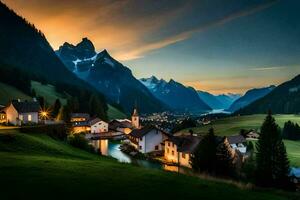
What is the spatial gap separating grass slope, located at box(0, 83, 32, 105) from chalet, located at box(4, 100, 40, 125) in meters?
78.0

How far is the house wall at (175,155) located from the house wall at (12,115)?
41792 millimetres

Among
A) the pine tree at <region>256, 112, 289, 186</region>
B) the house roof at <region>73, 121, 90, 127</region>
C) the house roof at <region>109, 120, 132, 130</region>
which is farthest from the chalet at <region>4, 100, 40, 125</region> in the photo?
the house roof at <region>109, 120, 132, 130</region>

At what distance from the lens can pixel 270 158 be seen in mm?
65688

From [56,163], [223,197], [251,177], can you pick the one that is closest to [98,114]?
[251,177]

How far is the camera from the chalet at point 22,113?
3794 inches

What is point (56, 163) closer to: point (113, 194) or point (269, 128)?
point (113, 194)

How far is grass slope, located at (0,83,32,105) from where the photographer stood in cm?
17585

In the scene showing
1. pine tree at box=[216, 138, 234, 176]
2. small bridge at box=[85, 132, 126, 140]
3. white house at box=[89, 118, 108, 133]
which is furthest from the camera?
white house at box=[89, 118, 108, 133]

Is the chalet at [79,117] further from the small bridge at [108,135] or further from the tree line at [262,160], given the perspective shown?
the tree line at [262,160]

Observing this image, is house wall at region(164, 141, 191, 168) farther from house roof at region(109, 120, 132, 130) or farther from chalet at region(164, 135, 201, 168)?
house roof at region(109, 120, 132, 130)

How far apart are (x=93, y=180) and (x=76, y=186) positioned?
7.97 feet

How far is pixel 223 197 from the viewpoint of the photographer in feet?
85.4

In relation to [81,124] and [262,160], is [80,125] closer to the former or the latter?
[81,124]

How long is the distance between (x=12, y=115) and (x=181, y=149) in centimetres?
4658
